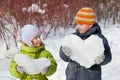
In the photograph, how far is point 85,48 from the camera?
390 centimetres

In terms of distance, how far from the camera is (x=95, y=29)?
394 cm

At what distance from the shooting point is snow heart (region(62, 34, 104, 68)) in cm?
387

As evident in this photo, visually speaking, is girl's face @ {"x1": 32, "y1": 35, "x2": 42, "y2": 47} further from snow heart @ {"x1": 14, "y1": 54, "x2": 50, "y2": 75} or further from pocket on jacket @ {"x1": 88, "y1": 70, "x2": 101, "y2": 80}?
pocket on jacket @ {"x1": 88, "y1": 70, "x2": 101, "y2": 80}

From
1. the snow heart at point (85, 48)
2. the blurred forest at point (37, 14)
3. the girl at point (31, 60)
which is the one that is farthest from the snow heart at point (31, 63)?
the blurred forest at point (37, 14)

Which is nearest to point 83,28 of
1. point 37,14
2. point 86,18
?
point 86,18

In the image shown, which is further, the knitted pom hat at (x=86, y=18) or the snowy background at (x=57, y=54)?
the snowy background at (x=57, y=54)

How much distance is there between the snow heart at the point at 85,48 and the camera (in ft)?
12.7

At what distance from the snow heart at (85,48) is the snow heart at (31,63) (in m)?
0.28

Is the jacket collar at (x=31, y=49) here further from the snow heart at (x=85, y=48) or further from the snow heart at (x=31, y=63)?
the snow heart at (x=85, y=48)

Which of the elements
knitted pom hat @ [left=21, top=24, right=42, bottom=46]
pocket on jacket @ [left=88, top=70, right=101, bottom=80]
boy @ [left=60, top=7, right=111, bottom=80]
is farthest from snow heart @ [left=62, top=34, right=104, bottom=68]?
knitted pom hat @ [left=21, top=24, right=42, bottom=46]

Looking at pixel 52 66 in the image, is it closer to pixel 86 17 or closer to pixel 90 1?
pixel 86 17

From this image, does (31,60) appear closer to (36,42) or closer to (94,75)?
(36,42)

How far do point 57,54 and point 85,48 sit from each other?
364 centimetres

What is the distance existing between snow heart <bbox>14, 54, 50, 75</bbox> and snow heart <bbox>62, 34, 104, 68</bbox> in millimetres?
276
